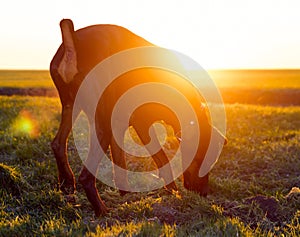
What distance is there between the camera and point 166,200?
18.2 feet

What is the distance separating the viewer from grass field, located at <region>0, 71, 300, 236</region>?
4.42 meters

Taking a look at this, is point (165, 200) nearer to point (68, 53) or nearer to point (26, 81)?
point (68, 53)

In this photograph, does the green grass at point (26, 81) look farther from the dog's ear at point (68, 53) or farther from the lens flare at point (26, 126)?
the dog's ear at point (68, 53)

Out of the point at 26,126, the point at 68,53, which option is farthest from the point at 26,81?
the point at 68,53

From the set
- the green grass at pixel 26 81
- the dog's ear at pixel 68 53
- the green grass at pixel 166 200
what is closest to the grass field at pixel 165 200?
the green grass at pixel 166 200

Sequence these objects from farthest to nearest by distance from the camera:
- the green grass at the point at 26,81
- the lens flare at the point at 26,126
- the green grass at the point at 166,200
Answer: the green grass at the point at 26,81, the lens flare at the point at 26,126, the green grass at the point at 166,200

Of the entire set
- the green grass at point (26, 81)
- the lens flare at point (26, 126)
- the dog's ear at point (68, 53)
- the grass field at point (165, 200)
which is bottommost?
the green grass at point (26, 81)

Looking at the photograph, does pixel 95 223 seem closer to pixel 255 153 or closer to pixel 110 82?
pixel 110 82

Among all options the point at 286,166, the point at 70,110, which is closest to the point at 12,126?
the point at 70,110

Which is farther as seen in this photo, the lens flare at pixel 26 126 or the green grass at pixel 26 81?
the green grass at pixel 26 81

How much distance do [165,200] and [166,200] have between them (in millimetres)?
18

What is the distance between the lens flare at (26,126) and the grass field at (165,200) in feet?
0.08

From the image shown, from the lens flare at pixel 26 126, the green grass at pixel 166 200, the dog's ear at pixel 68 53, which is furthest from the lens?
the lens flare at pixel 26 126

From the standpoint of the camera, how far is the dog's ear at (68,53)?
5227 millimetres
